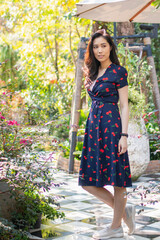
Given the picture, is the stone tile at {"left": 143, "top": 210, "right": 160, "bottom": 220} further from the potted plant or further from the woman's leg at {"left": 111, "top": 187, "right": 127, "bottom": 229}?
the potted plant

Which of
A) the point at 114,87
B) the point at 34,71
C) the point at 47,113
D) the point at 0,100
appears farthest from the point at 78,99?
the point at 47,113

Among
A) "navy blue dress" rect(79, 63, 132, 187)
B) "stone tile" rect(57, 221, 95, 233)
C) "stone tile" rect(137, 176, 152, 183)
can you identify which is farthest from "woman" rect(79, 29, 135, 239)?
"stone tile" rect(137, 176, 152, 183)

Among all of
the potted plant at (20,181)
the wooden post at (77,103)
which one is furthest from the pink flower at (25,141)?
the wooden post at (77,103)

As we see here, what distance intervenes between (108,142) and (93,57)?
2.44 feet

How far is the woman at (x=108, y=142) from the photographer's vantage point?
112 inches

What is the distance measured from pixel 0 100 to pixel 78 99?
2.84 meters

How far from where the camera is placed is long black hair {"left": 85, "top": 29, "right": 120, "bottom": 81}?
303 cm

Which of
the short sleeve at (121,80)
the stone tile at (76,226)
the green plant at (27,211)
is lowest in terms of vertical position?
the stone tile at (76,226)

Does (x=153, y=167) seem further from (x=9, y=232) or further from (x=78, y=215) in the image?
(x=9, y=232)

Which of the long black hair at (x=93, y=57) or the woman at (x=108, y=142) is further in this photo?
the long black hair at (x=93, y=57)

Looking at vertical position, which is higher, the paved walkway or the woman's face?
the woman's face

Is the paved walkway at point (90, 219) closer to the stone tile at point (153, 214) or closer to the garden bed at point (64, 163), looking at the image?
the stone tile at point (153, 214)

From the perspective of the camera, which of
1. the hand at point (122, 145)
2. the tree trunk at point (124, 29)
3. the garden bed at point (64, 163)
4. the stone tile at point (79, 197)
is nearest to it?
the hand at point (122, 145)

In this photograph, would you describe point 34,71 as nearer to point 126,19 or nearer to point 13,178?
point 126,19
